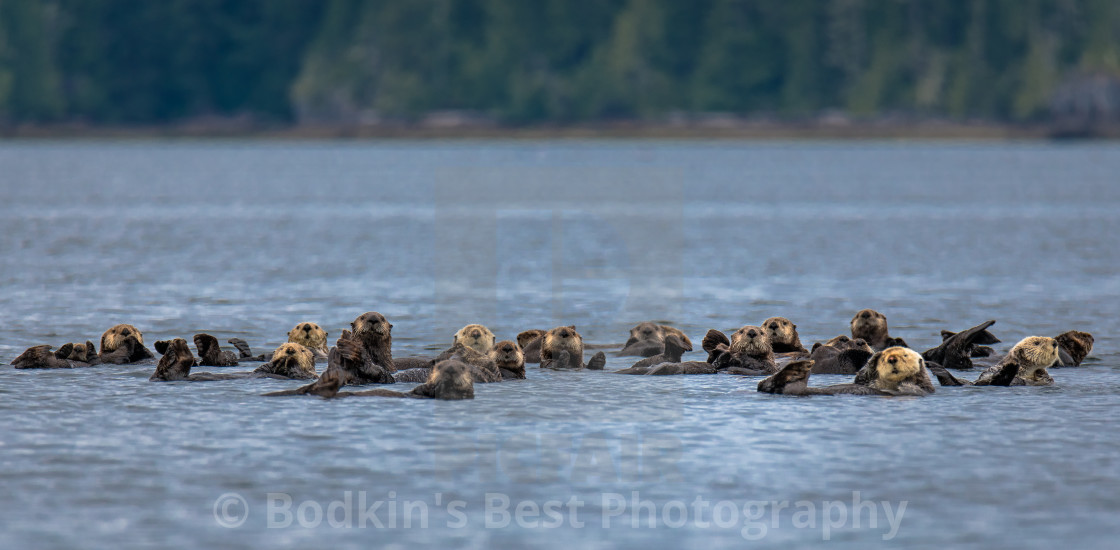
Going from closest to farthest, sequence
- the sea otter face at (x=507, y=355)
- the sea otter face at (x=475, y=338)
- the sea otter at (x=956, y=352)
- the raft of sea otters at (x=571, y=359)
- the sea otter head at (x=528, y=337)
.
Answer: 1. the raft of sea otters at (x=571, y=359)
2. the sea otter face at (x=507, y=355)
3. the sea otter face at (x=475, y=338)
4. the sea otter at (x=956, y=352)
5. the sea otter head at (x=528, y=337)

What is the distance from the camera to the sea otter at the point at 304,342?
19.9 meters

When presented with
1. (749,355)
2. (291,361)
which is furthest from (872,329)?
(291,361)

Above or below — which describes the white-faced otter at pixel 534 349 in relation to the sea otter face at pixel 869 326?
below

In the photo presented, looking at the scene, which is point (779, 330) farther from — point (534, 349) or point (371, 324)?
point (371, 324)

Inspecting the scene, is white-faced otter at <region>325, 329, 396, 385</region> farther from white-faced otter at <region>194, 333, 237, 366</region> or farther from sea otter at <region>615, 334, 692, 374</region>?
sea otter at <region>615, 334, 692, 374</region>

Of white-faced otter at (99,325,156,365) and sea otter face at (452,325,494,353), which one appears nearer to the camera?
sea otter face at (452,325,494,353)

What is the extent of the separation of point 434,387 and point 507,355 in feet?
5.54

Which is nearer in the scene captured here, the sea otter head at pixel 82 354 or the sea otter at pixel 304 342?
the sea otter head at pixel 82 354

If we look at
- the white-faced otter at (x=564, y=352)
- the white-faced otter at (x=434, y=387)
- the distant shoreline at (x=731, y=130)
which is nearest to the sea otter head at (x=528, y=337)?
the white-faced otter at (x=564, y=352)

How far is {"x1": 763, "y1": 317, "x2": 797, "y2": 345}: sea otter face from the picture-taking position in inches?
784

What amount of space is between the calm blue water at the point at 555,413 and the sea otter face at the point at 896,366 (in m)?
0.44

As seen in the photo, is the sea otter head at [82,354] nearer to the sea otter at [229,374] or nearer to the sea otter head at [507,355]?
the sea otter at [229,374]

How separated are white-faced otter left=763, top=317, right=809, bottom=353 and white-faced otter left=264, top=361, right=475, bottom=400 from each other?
464 cm

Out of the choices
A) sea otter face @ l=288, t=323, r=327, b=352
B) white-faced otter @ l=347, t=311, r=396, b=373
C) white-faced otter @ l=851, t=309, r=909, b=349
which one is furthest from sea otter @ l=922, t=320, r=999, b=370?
sea otter face @ l=288, t=323, r=327, b=352
